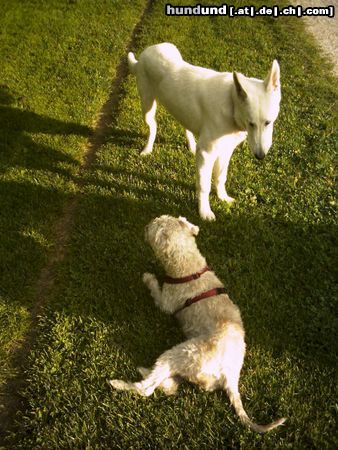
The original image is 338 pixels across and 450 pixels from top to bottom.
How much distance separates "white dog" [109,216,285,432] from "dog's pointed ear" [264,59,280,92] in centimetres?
184

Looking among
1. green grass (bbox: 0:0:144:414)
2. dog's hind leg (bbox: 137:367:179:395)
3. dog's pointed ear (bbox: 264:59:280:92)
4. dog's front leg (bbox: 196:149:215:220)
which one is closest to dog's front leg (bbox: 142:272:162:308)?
dog's hind leg (bbox: 137:367:179:395)

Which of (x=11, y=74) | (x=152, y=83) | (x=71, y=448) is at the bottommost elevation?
(x=71, y=448)

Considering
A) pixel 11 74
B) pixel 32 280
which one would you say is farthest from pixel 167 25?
pixel 32 280

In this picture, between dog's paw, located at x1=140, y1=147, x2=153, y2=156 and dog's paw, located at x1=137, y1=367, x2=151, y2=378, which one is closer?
dog's paw, located at x1=137, y1=367, x2=151, y2=378

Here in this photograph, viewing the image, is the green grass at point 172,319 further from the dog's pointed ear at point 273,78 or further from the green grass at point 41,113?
the dog's pointed ear at point 273,78

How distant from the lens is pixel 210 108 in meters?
4.89

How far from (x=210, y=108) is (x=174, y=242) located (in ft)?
6.09

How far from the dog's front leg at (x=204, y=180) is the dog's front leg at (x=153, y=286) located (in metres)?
1.42

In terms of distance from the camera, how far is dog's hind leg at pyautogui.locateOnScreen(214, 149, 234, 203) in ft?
17.8

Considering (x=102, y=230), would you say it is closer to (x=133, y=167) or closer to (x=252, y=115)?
(x=133, y=167)

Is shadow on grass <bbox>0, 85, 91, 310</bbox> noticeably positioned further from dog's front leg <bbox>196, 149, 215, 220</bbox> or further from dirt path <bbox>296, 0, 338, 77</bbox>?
dirt path <bbox>296, 0, 338, 77</bbox>

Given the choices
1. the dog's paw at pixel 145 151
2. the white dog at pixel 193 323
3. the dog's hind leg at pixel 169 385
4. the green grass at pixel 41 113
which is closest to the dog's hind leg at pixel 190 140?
the dog's paw at pixel 145 151

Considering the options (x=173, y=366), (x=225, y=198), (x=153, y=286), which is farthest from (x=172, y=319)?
(x=225, y=198)

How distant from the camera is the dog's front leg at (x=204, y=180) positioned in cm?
518
